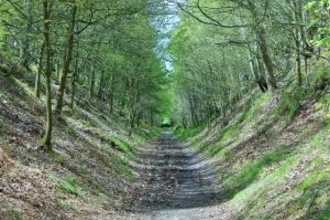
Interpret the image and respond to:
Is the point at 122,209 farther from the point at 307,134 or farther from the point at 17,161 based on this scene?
the point at 307,134

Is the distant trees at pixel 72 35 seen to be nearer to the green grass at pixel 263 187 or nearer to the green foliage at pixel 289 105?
the green grass at pixel 263 187

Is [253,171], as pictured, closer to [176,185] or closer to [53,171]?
[176,185]

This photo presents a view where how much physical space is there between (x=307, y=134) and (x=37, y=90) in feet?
53.0

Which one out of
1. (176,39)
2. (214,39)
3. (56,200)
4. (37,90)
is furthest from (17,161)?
(176,39)

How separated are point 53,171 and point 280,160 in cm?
899

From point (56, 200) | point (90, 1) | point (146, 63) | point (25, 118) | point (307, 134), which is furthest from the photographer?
point (146, 63)

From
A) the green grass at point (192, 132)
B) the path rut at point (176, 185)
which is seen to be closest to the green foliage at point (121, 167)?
the path rut at point (176, 185)

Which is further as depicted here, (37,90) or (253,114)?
(253,114)

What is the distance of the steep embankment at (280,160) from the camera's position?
46.9ft

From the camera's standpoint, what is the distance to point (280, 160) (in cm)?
2239

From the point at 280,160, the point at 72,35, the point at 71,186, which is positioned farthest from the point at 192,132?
the point at 71,186

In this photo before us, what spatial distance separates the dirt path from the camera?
18938 millimetres

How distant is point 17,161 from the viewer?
701 inches

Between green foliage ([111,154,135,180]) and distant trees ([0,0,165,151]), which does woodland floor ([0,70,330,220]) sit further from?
distant trees ([0,0,165,151])
